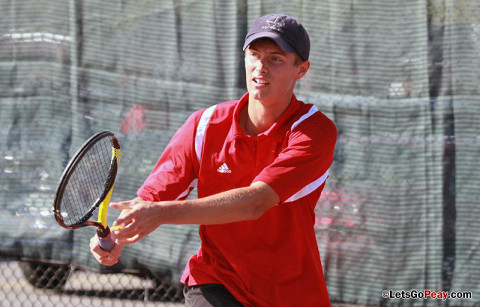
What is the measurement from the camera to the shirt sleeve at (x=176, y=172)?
2.68 metres

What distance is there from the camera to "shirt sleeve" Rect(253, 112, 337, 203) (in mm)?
2535

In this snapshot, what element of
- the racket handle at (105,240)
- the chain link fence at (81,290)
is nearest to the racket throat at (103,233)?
the racket handle at (105,240)

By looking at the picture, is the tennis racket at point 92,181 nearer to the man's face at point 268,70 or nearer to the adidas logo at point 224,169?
the adidas logo at point 224,169

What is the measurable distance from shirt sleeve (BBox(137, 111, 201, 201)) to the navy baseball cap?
455 millimetres

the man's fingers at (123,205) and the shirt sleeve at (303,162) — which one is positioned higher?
the shirt sleeve at (303,162)

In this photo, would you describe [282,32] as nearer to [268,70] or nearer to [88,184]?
[268,70]

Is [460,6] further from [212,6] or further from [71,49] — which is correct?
[71,49]

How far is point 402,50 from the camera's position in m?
4.91

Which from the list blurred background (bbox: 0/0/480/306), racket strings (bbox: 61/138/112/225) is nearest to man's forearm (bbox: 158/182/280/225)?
racket strings (bbox: 61/138/112/225)

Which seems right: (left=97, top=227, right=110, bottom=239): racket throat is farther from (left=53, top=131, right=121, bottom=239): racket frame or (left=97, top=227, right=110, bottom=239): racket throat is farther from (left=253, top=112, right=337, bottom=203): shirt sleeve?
(left=253, top=112, right=337, bottom=203): shirt sleeve

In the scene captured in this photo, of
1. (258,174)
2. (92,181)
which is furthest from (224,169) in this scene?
(92,181)

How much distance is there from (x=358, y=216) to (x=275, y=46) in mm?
2468

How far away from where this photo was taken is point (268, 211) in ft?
8.87

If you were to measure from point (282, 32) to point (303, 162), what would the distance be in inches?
21.1
